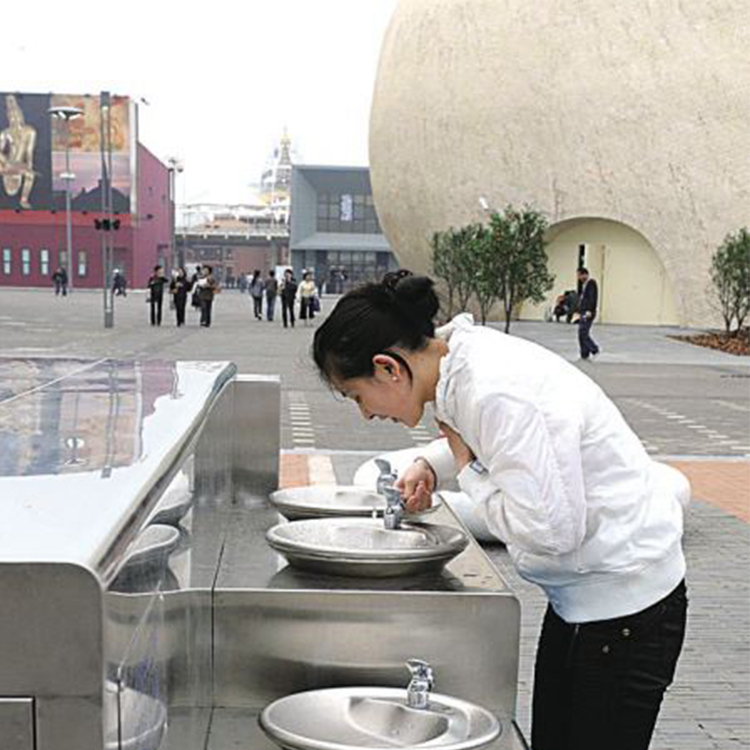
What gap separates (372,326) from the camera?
2135mm

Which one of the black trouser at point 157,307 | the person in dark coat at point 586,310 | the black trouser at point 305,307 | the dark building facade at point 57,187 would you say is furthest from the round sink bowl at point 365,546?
the dark building facade at point 57,187

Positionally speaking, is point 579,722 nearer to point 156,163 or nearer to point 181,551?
point 181,551

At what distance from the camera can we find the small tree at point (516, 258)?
24422 mm

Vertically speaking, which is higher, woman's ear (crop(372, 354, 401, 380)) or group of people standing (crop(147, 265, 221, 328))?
woman's ear (crop(372, 354, 401, 380))

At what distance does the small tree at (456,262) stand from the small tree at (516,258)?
116 centimetres

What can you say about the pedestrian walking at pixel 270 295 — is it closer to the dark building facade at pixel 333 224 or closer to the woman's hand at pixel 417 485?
the woman's hand at pixel 417 485

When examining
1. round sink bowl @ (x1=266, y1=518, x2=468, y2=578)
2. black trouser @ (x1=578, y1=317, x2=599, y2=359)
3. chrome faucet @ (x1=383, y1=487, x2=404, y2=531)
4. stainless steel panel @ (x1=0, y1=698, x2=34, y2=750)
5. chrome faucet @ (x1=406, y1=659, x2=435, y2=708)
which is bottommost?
black trouser @ (x1=578, y1=317, x2=599, y2=359)

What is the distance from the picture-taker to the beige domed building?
97.8 ft

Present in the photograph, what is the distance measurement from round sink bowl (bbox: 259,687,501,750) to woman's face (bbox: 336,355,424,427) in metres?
0.55

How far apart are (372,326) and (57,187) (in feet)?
209

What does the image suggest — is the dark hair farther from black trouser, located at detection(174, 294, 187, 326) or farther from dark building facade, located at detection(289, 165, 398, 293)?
dark building facade, located at detection(289, 165, 398, 293)

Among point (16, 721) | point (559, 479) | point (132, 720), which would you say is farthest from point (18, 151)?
point (16, 721)

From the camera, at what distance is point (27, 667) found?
3.37 feet

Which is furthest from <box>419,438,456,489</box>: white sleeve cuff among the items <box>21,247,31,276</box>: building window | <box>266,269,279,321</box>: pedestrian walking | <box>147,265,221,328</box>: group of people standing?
<box>21,247,31,276</box>: building window
